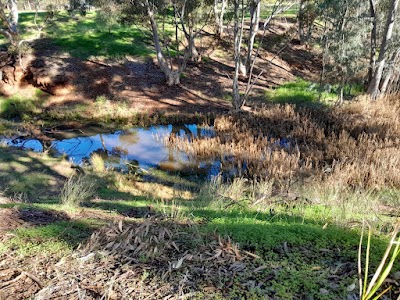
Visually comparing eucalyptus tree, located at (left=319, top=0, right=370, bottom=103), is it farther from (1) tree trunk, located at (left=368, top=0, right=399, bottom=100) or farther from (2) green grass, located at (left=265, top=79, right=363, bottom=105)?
(1) tree trunk, located at (left=368, top=0, right=399, bottom=100)

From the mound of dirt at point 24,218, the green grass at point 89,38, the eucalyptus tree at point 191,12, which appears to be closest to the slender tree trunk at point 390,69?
the eucalyptus tree at point 191,12

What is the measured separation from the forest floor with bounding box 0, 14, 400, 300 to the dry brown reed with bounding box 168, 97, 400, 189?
0.20 ft

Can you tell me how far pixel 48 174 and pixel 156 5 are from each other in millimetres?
10815

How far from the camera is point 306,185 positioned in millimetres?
7371

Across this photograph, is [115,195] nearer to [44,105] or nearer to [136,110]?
[136,110]

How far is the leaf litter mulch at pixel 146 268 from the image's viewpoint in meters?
2.30

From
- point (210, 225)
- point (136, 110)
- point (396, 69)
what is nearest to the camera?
point (210, 225)

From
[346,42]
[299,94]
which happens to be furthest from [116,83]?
[346,42]

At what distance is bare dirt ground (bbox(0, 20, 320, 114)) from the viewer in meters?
16.9

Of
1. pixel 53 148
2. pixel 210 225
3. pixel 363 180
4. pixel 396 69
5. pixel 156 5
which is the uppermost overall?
pixel 156 5

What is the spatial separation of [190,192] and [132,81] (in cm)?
1123

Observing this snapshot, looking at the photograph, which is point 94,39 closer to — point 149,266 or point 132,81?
point 132,81

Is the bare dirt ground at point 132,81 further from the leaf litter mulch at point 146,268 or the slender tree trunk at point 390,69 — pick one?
the leaf litter mulch at point 146,268

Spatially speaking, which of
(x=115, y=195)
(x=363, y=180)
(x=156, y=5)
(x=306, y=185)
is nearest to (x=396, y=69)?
(x=363, y=180)
